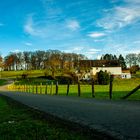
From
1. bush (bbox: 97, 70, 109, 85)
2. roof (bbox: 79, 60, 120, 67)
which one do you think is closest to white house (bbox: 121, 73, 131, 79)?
roof (bbox: 79, 60, 120, 67)

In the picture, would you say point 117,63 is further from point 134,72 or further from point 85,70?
point 85,70

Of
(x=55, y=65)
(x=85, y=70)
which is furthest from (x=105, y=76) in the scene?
(x=55, y=65)

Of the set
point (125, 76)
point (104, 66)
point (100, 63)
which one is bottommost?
point (125, 76)

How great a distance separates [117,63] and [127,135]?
18243cm

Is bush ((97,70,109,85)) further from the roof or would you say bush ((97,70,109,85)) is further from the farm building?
the roof

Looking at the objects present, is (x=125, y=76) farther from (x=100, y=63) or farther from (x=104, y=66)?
(x=100, y=63)

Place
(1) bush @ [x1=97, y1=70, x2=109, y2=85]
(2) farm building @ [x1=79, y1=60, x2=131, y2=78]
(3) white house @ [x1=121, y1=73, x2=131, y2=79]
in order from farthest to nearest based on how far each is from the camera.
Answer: (2) farm building @ [x1=79, y1=60, x2=131, y2=78], (3) white house @ [x1=121, y1=73, x2=131, y2=79], (1) bush @ [x1=97, y1=70, x2=109, y2=85]

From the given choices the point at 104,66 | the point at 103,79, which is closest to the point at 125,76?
the point at 104,66

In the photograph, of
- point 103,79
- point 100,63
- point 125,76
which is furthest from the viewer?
point 100,63

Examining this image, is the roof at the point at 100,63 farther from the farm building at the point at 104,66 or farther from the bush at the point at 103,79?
the bush at the point at 103,79

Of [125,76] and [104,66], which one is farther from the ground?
[104,66]

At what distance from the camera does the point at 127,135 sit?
5840 mm

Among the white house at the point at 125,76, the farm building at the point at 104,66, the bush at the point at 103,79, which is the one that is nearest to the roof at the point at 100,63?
the farm building at the point at 104,66

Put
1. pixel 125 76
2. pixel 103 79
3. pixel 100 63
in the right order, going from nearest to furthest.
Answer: pixel 103 79 → pixel 125 76 → pixel 100 63
